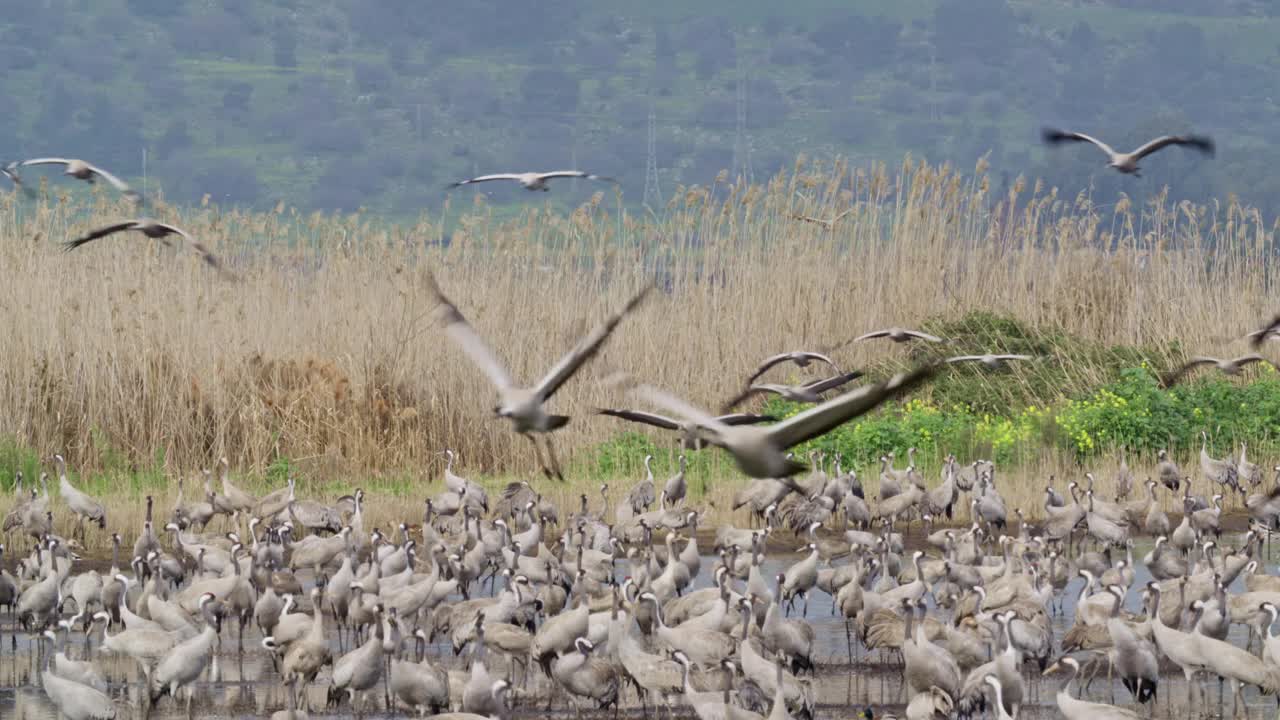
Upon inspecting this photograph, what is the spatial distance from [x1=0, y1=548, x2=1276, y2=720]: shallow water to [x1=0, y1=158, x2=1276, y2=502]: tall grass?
593cm

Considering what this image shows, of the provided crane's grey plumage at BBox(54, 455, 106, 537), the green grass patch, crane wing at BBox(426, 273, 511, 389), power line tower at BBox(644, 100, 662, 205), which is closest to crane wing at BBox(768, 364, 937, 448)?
crane wing at BBox(426, 273, 511, 389)

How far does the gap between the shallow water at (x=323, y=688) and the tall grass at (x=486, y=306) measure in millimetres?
5925

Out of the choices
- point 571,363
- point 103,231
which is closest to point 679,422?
point 571,363

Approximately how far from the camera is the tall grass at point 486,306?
19109mm

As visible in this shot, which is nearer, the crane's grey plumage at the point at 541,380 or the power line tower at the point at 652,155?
the crane's grey plumage at the point at 541,380

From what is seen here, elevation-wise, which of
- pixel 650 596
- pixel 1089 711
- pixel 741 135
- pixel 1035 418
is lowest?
pixel 741 135

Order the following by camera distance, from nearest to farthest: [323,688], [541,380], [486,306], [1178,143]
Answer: [541,380] < [323,688] < [1178,143] < [486,306]

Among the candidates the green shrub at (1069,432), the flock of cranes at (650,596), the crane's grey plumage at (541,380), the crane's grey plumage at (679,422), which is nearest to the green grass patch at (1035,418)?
the green shrub at (1069,432)

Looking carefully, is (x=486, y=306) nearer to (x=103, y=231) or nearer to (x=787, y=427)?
(x=103, y=231)

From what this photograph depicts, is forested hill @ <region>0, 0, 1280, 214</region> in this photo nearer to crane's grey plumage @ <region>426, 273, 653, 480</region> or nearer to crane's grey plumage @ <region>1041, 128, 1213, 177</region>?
crane's grey plumage @ <region>1041, 128, 1213, 177</region>

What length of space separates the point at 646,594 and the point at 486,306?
8.86 meters

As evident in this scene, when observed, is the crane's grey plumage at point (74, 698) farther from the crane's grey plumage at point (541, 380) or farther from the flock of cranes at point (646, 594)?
the crane's grey plumage at point (541, 380)

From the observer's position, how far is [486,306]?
20.9 m

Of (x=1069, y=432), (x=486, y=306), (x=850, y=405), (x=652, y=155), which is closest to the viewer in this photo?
(x=850, y=405)
